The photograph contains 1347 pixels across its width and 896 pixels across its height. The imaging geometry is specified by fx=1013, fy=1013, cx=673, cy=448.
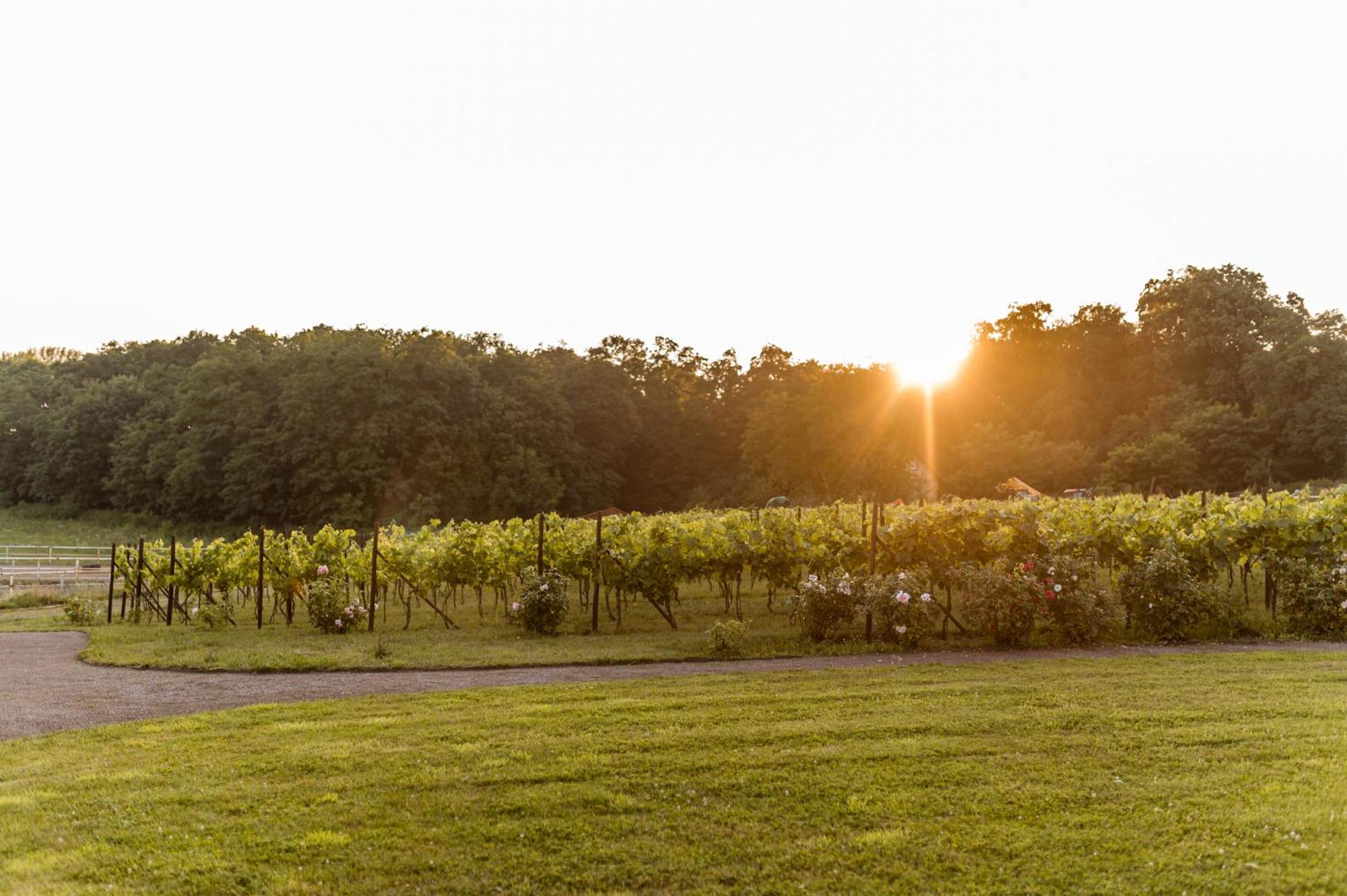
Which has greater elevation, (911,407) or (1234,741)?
(911,407)

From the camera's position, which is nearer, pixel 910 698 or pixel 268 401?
pixel 910 698

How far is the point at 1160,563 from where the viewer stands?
1215 centimetres

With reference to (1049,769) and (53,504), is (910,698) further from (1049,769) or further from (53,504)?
(53,504)

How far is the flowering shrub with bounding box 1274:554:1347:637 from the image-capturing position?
1190 cm

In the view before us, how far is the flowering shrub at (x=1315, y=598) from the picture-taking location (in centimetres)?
1190

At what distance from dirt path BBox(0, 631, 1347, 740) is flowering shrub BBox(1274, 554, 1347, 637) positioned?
705 mm

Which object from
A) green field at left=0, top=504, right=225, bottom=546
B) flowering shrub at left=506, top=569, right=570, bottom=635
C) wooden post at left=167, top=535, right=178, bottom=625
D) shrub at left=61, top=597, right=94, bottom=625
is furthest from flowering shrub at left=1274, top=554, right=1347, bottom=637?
green field at left=0, top=504, right=225, bottom=546

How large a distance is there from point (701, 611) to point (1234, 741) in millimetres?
11313

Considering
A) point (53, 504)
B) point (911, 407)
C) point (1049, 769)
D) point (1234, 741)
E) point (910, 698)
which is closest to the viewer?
point (1049, 769)

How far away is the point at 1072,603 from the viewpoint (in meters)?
11.7

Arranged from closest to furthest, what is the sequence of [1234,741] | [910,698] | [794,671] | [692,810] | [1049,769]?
[692,810], [1049,769], [1234,741], [910,698], [794,671]

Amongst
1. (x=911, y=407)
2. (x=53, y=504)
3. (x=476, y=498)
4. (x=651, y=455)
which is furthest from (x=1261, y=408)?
(x=53, y=504)

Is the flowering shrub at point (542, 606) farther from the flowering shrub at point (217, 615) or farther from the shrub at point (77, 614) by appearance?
the shrub at point (77, 614)

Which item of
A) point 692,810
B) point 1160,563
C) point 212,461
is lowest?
point 692,810
